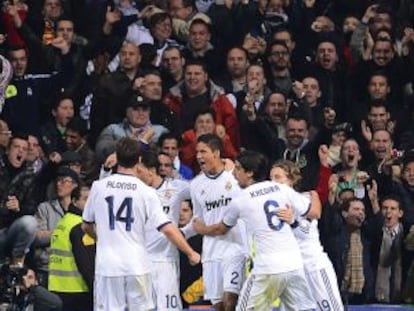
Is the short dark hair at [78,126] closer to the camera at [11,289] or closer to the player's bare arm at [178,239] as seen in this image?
the camera at [11,289]

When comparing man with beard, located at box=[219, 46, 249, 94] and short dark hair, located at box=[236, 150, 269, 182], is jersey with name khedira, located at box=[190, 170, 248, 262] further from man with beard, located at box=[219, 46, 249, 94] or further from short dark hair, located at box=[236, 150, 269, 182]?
man with beard, located at box=[219, 46, 249, 94]

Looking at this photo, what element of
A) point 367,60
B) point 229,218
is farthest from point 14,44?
point 229,218

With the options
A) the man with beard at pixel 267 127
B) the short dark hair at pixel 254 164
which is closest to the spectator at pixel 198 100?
the man with beard at pixel 267 127

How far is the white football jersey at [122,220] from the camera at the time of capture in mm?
17781

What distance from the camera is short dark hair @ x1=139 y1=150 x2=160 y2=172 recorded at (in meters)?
18.2

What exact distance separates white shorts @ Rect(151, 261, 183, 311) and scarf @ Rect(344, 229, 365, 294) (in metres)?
3.34

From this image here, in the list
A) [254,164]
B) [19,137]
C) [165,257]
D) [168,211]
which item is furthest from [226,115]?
[254,164]

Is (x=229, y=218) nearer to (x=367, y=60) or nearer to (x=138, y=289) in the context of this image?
(x=138, y=289)

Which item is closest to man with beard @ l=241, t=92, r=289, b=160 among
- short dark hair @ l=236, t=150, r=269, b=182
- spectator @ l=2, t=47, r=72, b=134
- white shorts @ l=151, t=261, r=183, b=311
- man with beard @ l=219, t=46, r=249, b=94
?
man with beard @ l=219, t=46, r=249, b=94

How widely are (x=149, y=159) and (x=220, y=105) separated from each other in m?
5.33

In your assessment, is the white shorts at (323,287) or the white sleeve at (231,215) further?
the white shorts at (323,287)

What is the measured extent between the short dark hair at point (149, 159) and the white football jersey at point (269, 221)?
0.90 m

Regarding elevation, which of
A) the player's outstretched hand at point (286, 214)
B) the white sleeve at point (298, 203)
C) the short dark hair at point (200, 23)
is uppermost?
the short dark hair at point (200, 23)

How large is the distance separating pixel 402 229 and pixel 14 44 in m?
5.83
